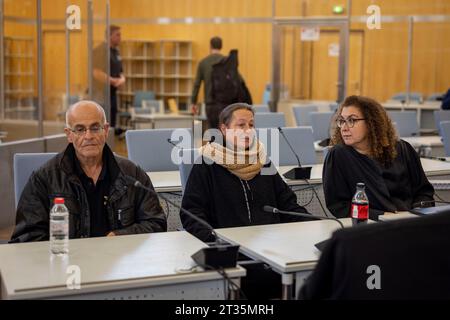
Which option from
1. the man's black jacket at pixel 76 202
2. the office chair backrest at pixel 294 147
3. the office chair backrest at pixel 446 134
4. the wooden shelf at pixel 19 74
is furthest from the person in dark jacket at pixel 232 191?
the wooden shelf at pixel 19 74

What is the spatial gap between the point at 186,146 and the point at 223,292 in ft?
9.14

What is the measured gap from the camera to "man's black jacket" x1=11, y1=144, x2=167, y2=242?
340cm

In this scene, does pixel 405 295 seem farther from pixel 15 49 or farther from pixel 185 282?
pixel 15 49

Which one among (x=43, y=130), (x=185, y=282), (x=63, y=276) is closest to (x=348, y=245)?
(x=185, y=282)

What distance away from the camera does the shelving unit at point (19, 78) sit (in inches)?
307

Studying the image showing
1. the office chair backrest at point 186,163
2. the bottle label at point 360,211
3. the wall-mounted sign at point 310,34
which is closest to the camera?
the bottle label at point 360,211

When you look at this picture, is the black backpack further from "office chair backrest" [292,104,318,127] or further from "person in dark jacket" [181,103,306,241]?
"person in dark jacket" [181,103,306,241]

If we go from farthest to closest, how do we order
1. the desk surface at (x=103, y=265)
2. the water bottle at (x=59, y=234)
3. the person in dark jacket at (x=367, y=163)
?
the person in dark jacket at (x=367, y=163) → the water bottle at (x=59, y=234) → the desk surface at (x=103, y=265)

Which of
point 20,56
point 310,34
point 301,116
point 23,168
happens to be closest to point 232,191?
point 23,168

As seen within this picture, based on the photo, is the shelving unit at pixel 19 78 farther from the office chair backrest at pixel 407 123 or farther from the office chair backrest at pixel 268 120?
the office chair backrest at pixel 407 123

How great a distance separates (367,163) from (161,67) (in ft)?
40.7

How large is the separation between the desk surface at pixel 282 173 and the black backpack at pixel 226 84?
3275mm

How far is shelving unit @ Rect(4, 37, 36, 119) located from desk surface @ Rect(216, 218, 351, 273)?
186 inches

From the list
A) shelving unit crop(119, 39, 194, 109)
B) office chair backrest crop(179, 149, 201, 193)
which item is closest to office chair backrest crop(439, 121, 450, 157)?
office chair backrest crop(179, 149, 201, 193)
